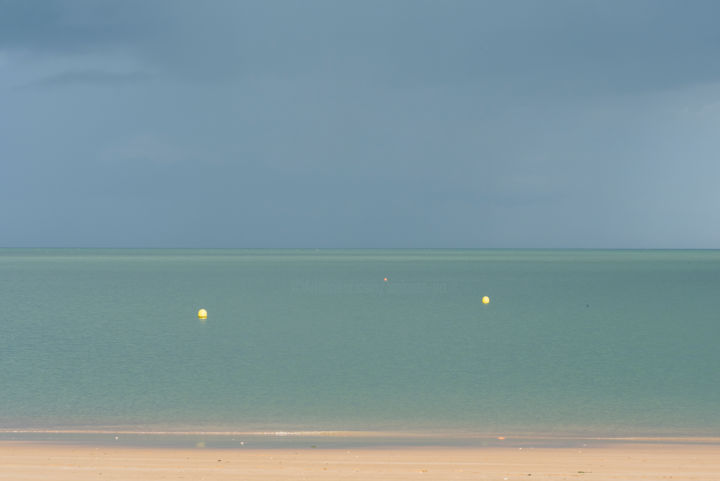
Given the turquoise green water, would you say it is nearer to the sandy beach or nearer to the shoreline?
the shoreline

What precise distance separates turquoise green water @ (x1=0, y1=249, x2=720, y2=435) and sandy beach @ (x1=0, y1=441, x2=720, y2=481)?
3110mm

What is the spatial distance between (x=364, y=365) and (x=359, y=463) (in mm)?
14887

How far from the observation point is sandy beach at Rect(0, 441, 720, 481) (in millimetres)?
10359

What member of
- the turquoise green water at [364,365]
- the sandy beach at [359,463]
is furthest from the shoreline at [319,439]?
the turquoise green water at [364,365]

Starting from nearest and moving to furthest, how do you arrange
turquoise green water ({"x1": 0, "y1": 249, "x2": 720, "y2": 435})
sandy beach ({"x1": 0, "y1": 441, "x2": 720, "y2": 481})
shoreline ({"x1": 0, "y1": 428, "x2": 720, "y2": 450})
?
1. sandy beach ({"x1": 0, "y1": 441, "x2": 720, "y2": 481})
2. shoreline ({"x1": 0, "y1": 428, "x2": 720, "y2": 450})
3. turquoise green water ({"x1": 0, "y1": 249, "x2": 720, "y2": 435})

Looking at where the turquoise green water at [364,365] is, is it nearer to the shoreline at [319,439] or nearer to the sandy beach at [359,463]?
the shoreline at [319,439]

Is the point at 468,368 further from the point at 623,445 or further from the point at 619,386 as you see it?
the point at 623,445

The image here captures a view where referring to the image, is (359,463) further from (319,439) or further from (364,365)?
(364,365)

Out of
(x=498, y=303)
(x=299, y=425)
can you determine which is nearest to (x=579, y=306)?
(x=498, y=303)

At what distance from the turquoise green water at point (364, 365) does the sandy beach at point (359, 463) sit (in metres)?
3.11

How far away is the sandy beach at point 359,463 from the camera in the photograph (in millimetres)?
10359

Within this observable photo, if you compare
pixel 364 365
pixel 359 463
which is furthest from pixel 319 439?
pixel 364 365

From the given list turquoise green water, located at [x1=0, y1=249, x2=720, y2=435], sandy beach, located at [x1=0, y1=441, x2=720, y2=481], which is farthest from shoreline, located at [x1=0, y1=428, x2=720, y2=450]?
turquoise green water, located at [x1=0, y1=249, x2=720, y2=435]

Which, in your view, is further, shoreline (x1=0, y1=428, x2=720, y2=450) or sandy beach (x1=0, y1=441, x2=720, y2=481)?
shoreline (x1=0, y1=428, x2=720, y2=450)
